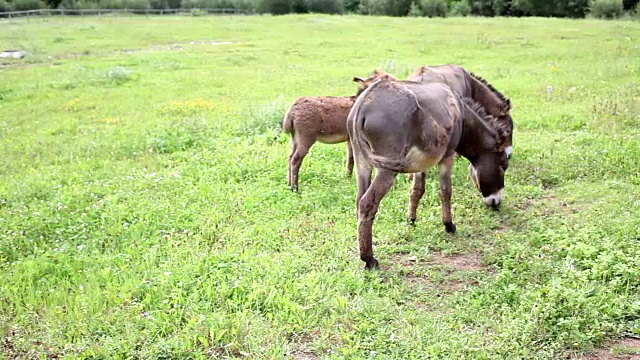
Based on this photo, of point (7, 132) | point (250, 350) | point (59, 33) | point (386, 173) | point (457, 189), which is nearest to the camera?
point (250, 350)

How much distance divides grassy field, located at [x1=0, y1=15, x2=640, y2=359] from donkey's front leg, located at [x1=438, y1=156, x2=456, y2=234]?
0.32ft

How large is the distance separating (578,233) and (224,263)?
3448 millimetres

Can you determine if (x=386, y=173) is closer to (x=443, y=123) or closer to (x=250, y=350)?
(x=443, y=123)

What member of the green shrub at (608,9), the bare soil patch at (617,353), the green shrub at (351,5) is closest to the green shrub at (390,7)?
the green shrub at (351,5)

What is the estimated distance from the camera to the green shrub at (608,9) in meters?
40.6

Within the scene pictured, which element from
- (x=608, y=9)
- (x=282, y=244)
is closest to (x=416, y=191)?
(x=282, y=244)

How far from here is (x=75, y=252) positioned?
549cm

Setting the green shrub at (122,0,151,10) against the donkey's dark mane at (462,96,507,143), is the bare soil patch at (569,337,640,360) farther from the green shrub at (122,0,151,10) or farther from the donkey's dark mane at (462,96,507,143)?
the green shrub at (122,0,151,10)

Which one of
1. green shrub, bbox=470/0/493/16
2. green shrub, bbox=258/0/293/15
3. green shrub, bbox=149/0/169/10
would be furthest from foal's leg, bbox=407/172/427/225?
green shrub, bbox=149/0/169/10

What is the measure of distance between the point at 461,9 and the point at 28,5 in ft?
128

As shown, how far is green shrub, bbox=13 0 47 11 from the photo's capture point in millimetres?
49444

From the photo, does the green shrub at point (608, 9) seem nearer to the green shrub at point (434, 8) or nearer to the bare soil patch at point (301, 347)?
the green shrub at point (434, 8)

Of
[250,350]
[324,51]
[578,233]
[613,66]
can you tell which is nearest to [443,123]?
[578,233]

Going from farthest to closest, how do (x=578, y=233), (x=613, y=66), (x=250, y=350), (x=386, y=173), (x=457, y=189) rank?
(x=613, y=66) < (x=457, y=189) < (x=578, y=233) < (x=386, y=173) < (x=250, y=350)
